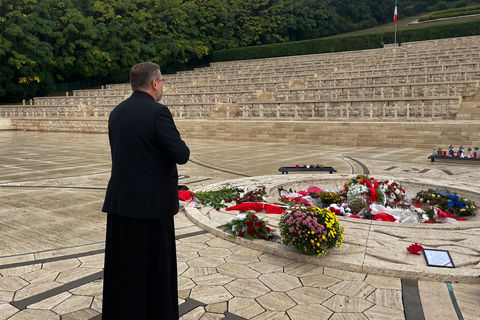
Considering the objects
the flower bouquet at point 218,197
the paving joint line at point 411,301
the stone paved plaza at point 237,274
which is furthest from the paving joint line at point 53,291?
the paving joint line at point 411,301

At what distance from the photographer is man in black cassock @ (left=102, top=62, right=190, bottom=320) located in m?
2.39

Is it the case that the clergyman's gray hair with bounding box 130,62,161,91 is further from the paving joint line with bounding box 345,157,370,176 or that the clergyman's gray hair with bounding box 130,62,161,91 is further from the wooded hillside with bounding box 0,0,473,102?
the wooded hillside with bounding box 0,0,473,102

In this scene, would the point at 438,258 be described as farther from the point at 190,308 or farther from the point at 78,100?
the point at 78,100

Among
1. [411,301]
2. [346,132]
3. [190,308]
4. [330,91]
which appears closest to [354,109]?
[346,132]

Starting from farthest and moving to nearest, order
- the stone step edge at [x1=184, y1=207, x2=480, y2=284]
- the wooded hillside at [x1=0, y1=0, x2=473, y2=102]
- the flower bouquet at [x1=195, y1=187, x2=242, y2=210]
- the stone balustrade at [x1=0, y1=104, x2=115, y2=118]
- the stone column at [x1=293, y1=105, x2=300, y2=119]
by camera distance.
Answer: the wooded hillside at [x1=0, y1=0, x2=473, y2=102] < the stone balustrade at [x1=0, y1=104, x2=115, y2=118] < the stone column at [x1=293, y1=105, x2=300, y2=119] < the flower bouquet at [x1=195, y1=187, x2=242, y2=210] < the stone step edge at [x1=184, y1=207, x2=480, y2=284]

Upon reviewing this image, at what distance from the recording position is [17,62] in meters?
29.8

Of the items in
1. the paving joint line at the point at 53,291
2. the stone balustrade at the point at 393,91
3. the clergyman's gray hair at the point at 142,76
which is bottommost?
the paving joint line at the point at 53,291

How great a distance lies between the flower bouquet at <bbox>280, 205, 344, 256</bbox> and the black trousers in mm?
1754

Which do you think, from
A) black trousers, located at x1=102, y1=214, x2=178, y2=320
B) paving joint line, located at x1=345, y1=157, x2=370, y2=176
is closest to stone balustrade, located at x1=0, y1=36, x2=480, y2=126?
paving joint line, located at x1=345, y1=157, x2=370, y2=176

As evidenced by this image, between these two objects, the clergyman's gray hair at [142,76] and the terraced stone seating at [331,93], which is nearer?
the clergyman's gray hair at [142,76]

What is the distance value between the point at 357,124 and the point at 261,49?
28869 millimetres

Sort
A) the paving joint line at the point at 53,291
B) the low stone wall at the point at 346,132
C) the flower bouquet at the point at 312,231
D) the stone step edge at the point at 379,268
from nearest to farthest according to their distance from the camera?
the paving joint line at the point at 53,291
the stone step edge at the point at 379,268
the flower bouquet at the point at 312,231
the low stone wall at the point at 346,132

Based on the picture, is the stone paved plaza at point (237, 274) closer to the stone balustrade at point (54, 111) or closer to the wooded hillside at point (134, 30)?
the stone balustrade at point (54, 111)

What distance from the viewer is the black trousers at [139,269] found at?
244cm
